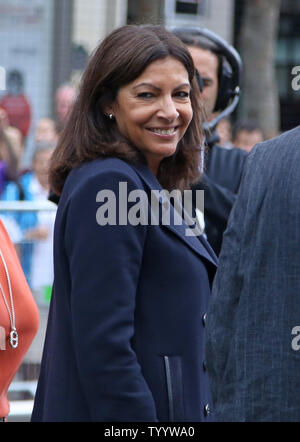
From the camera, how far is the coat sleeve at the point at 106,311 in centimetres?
232

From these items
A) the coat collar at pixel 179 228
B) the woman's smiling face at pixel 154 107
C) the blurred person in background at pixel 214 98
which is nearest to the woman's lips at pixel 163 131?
the woman's smiling face at pixel 154 107

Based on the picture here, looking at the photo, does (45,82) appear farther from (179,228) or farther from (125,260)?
(125,260)

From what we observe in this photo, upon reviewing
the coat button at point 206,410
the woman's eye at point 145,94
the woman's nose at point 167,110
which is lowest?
the coat button at point 206,410

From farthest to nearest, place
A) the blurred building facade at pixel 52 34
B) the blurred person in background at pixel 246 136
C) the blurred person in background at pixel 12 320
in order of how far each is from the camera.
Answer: the blurred building facade at pixel 52 34 < the blurred person in background at pixel 246 136 < the blurred person in background at pixel 12 320

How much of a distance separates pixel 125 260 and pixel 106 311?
14 cm

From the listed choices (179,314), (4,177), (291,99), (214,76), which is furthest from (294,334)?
(291,99)

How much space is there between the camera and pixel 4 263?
2.96 m

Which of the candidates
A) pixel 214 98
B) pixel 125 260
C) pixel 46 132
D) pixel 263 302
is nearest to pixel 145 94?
pixel 125 260

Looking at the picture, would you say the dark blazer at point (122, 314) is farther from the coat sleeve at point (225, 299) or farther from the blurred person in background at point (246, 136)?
the blurred person in background at point (246, 136)

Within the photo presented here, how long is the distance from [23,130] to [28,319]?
9107 mm

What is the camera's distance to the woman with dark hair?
2.34m

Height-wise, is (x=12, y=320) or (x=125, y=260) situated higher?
(x=125, y=260)

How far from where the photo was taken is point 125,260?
235 cm

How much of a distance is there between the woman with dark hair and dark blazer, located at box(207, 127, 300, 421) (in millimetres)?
280
